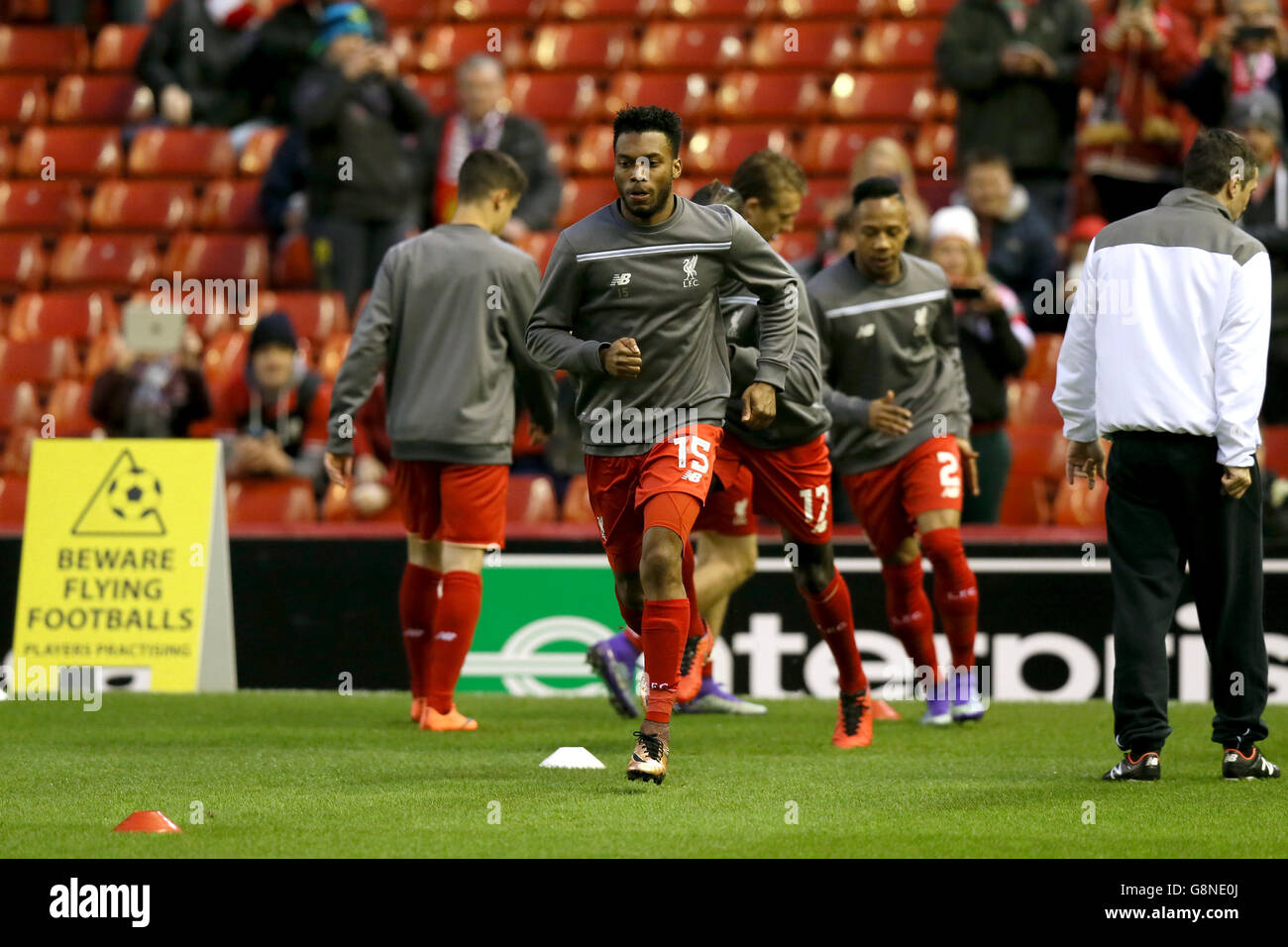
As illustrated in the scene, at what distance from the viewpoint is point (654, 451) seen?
6.44 metres

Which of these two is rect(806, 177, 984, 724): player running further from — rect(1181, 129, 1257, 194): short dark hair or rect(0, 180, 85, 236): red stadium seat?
rect(0, 180, 85, 236): red stadium seat

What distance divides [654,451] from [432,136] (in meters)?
7.69

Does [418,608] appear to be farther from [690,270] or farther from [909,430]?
[690,270]

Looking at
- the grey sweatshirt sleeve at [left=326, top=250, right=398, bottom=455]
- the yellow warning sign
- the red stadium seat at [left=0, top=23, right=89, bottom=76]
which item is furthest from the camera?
the red stadium seat at [left=0, top=23, right=89, bottom=76]

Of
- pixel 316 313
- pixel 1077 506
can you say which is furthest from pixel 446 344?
pixel 316 313

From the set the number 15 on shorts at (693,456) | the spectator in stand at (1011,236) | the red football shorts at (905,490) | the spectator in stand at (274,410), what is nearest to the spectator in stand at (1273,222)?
the spectator in stand at (1011,236)

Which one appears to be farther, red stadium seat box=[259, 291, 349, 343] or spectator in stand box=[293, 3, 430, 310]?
red stadium seat box=[259, 291, 349, 343]

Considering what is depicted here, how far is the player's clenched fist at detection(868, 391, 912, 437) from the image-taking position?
8086mm

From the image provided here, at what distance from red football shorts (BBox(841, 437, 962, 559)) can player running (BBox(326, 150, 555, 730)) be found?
141 cm

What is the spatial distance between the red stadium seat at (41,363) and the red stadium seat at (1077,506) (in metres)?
6.97

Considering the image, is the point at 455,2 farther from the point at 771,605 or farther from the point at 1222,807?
the point at 1222,807

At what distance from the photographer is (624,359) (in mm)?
6238

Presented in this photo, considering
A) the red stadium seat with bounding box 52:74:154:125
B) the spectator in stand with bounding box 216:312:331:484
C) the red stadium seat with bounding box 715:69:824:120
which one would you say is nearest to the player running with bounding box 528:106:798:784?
the spectator in stand with bounding box 216:312:331:484

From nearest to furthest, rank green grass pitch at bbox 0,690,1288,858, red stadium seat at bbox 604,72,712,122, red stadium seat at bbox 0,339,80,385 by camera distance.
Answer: green grass pitch at bbox 0,690,1288,858
red stadium seat at bbox 0,339,80,385
red stadium seat at bbox 604,72,712,122
